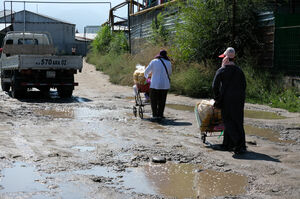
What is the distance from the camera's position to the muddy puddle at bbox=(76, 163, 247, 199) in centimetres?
550

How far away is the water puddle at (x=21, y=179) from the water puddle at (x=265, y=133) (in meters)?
4.75

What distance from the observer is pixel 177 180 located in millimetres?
6008

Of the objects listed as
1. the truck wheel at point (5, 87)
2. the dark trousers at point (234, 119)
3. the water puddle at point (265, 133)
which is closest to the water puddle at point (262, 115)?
the water puddle at point (265, 133)

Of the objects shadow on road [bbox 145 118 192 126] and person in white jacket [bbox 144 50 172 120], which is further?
person in white jacket [bbox 144 50 172 120]

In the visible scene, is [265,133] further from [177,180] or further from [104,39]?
[104,39]

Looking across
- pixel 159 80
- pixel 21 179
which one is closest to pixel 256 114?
pixel 159 80

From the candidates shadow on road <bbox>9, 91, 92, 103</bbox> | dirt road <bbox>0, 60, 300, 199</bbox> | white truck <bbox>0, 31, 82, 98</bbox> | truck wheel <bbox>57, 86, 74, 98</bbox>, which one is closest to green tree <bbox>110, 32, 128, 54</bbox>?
shadow on road <bbox>9, 91, 92, 103</bbox>

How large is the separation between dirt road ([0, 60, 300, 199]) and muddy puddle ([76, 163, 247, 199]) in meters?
0.01

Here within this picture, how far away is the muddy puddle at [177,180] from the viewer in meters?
5.50

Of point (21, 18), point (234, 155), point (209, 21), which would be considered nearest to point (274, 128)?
point (234, 155)

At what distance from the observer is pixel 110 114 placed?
41.7 feet

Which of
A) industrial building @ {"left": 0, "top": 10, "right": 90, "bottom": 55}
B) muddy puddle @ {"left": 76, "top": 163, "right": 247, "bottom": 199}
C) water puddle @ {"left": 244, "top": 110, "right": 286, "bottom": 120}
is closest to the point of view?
muddy puddle @ {"left": 76, "top": 163, "right": 247, "bottom": 199}

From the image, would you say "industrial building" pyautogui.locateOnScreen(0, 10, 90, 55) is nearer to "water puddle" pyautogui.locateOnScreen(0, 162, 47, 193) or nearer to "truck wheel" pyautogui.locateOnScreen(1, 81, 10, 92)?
"truck wheel" pyautogui.locateOnScreen(1, 81, 10, 92)

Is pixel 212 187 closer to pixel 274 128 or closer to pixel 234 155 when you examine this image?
pixel 234 155
